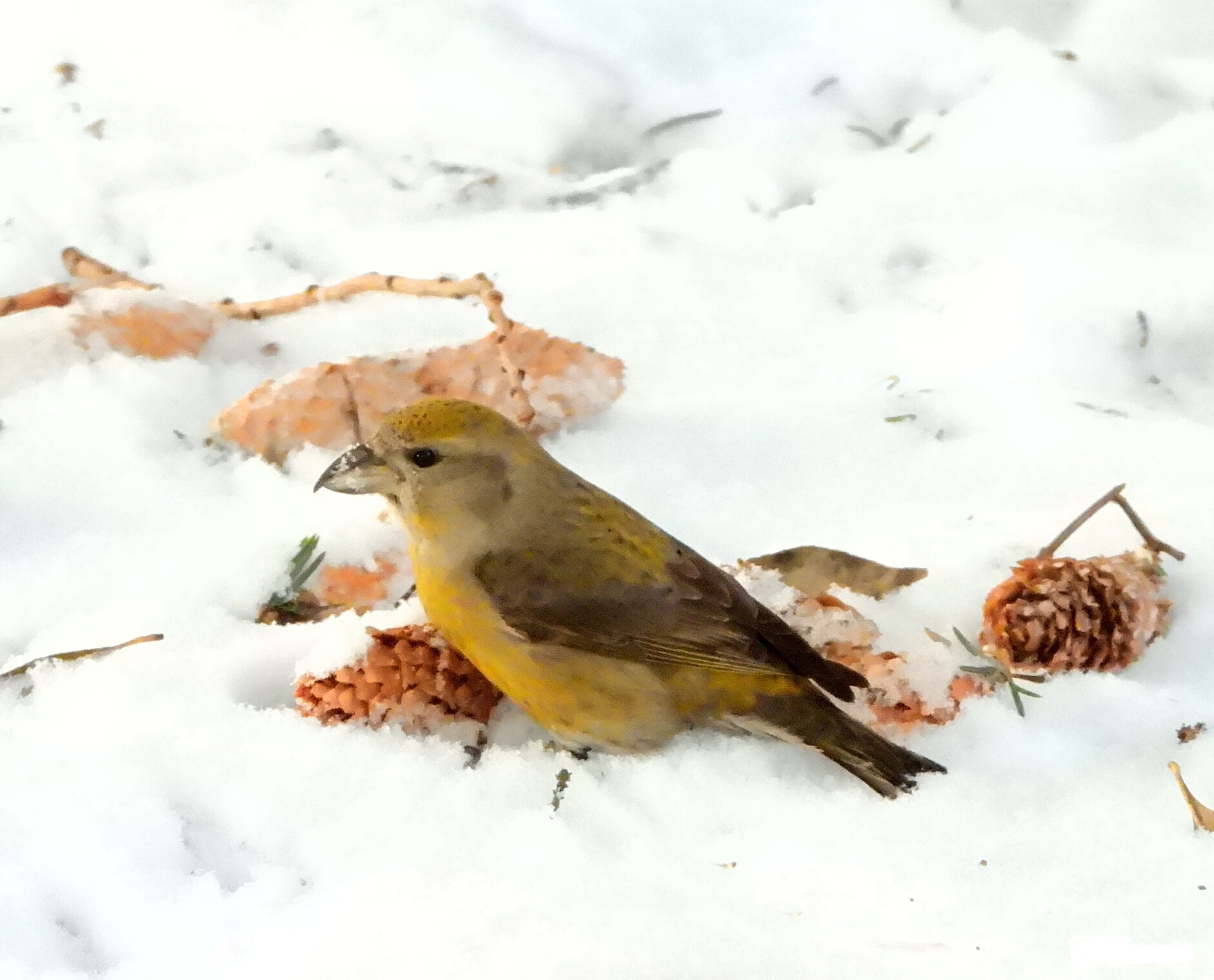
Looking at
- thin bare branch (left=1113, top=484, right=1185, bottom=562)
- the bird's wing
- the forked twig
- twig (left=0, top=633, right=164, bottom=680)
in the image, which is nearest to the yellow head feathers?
the bird's wing

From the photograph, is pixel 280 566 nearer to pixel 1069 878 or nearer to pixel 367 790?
pixel 367 790

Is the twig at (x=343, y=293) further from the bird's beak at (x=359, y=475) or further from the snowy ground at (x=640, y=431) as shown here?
the bird's beak at (x=359, y=475)

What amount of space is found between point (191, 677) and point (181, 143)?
2.63 metres

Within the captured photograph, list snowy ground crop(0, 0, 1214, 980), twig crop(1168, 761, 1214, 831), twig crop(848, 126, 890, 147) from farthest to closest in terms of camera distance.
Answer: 1. twig crop(848, 126, 890, 147)
2. twig crop(1168, 761, 1214, 831)
3. snowy ground crop(0, 0, 1214, 980)

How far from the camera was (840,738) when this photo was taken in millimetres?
2221

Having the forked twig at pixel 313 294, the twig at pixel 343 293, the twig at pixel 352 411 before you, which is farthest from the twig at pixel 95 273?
the twig at pixel 352 411

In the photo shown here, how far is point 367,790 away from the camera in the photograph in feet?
6.98

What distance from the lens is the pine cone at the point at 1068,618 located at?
2387mm


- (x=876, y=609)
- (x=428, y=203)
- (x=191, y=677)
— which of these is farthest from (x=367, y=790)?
(x=428, y=203)

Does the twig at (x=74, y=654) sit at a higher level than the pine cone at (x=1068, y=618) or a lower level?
lower

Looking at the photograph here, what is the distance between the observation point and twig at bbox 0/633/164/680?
7.60ft

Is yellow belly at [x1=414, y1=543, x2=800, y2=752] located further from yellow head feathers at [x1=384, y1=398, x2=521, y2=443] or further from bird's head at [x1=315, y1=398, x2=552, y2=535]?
yellow head feathers at [x1=384, y1=398, x2=521, y2=443]

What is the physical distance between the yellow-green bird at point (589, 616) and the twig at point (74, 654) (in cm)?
49

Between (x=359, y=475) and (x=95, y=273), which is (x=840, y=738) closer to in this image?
(x=359, y=475)
